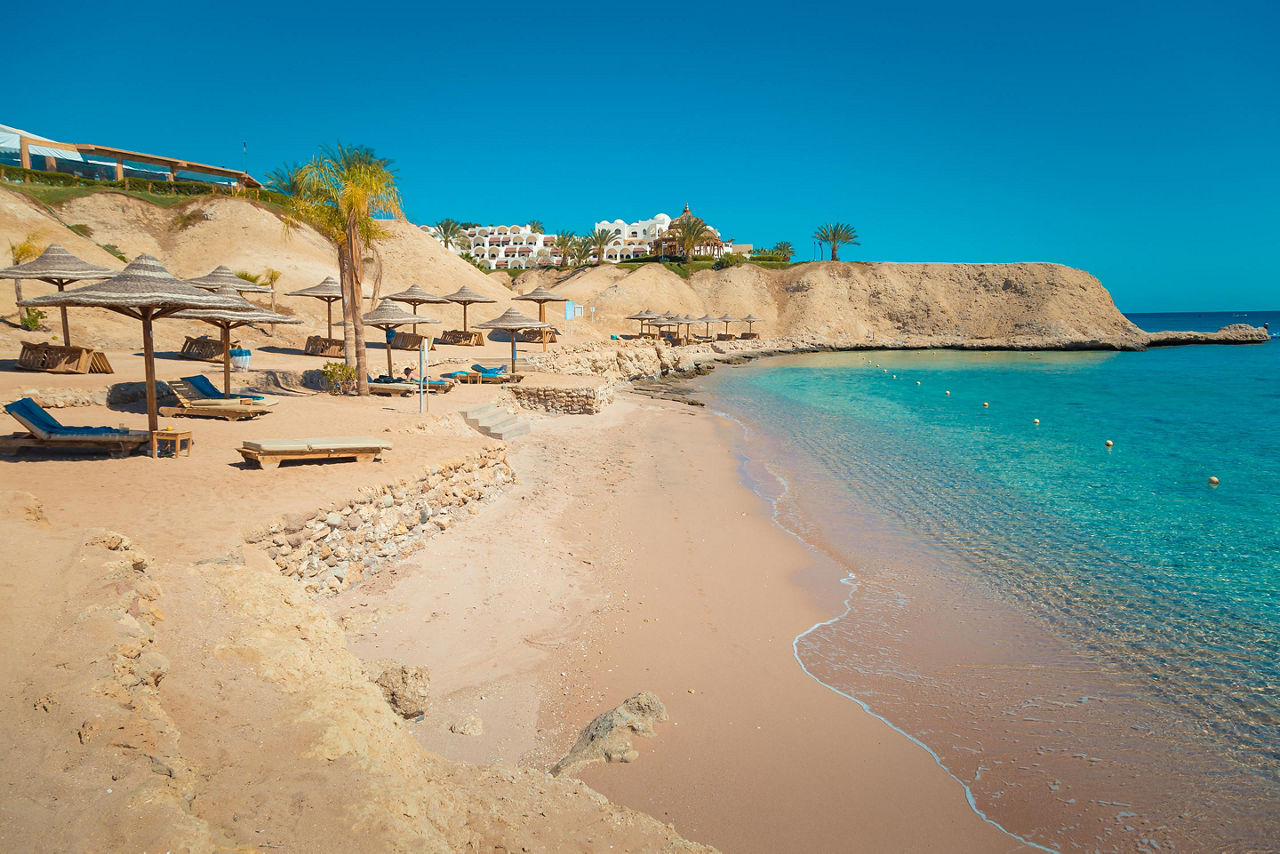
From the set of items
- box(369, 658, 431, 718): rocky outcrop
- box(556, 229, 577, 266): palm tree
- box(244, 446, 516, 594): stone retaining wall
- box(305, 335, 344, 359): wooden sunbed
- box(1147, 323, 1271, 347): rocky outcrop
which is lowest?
box(369, 658, 431, 718): rocky outcrop

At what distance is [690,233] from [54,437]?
228 ft

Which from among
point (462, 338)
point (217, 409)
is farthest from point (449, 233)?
point (217, 409)

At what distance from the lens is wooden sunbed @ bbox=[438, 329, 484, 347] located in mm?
33469

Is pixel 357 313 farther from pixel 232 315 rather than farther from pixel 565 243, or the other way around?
pixel 565 243

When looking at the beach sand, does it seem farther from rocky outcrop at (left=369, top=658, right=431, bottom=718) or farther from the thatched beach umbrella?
the thatched beach umbrella

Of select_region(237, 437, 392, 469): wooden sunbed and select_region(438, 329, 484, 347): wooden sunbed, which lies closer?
select_region(237, 437, 392, 469): wooden sunbed

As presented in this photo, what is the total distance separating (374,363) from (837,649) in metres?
21.5

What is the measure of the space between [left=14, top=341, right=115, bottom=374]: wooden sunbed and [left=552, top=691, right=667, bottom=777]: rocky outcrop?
767 inches

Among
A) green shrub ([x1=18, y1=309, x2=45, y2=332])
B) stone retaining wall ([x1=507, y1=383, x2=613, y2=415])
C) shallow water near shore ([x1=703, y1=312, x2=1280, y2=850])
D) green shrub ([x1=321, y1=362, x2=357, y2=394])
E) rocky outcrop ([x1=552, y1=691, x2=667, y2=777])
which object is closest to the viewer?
rocky outcrop ([x1=552, y1=691, x2=667, y2=777])

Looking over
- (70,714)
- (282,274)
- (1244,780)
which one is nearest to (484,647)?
(70,714)

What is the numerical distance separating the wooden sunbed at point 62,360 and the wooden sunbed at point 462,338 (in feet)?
55.0

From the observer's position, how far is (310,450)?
970 centimetres

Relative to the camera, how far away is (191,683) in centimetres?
441

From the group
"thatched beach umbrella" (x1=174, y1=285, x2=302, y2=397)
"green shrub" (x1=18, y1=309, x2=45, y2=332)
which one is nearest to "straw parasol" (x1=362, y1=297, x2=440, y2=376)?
"thatched beach umbrella" (x1=174, y1=285, x2=302, y2=397)
